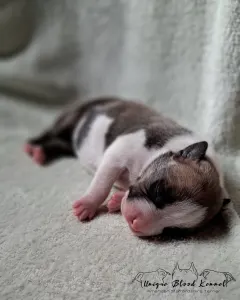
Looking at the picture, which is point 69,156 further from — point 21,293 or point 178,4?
point 21,293

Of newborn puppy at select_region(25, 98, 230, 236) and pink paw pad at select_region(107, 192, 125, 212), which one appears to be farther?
pink paw pad at select_region(107, 192, 125, 212)

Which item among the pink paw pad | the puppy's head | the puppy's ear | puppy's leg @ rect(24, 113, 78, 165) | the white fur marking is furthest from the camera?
puppy's leg @ rect(24, 113, 78, 165)

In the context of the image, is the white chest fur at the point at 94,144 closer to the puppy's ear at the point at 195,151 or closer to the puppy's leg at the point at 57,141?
the puppy's leg at the point at 57,141

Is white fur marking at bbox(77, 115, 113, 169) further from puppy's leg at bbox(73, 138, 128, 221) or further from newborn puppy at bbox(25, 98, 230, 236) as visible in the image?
puppy's leg at bbox(73, 138, 128, 221)

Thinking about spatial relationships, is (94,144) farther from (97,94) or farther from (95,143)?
(97,94)

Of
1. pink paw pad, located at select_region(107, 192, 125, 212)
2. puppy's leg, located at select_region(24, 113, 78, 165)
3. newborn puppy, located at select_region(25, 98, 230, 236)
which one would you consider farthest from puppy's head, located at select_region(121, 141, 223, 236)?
puppy's leg, located at select_region(24, 113, 78, 165)

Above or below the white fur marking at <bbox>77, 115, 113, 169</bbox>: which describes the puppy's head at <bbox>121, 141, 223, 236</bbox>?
above

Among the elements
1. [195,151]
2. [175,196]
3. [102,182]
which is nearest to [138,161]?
[102,182]

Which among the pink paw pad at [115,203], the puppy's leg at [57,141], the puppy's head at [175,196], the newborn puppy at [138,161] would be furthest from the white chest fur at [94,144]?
the puppy's head at [175,196]
